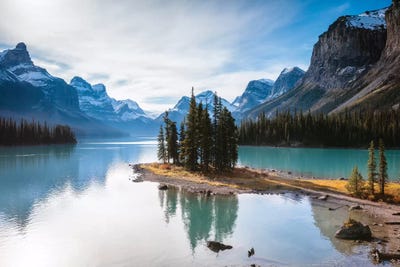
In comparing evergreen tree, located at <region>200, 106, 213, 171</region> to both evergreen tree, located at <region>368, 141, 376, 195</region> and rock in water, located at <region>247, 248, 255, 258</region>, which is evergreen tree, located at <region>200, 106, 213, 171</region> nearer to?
evergreen tree, located at <region>368, 141, 376, 195</region>

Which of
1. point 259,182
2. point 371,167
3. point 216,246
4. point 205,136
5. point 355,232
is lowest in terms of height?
point 216,246

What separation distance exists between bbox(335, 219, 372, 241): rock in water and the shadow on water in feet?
38.6

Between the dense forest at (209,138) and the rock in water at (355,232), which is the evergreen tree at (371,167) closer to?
the rock in water at (355,232)

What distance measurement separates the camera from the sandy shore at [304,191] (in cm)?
3610

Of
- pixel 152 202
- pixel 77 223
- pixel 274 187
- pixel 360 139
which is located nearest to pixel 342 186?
pixel 274 187

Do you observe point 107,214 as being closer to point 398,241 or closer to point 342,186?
point 398,241

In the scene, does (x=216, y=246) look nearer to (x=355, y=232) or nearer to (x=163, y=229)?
(x=163, y=229)

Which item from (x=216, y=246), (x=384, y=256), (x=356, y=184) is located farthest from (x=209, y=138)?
(x=384, y=256)

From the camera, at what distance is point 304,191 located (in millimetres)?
60531

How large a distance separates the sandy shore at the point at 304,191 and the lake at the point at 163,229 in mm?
2378

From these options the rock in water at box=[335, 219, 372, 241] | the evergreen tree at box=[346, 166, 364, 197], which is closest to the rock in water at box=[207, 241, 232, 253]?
the rock in water at box=[335, 219, 372, 241]

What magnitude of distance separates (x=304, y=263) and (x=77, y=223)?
89.8 feet

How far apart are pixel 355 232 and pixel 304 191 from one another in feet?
86.1

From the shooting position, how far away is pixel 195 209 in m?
49.9
